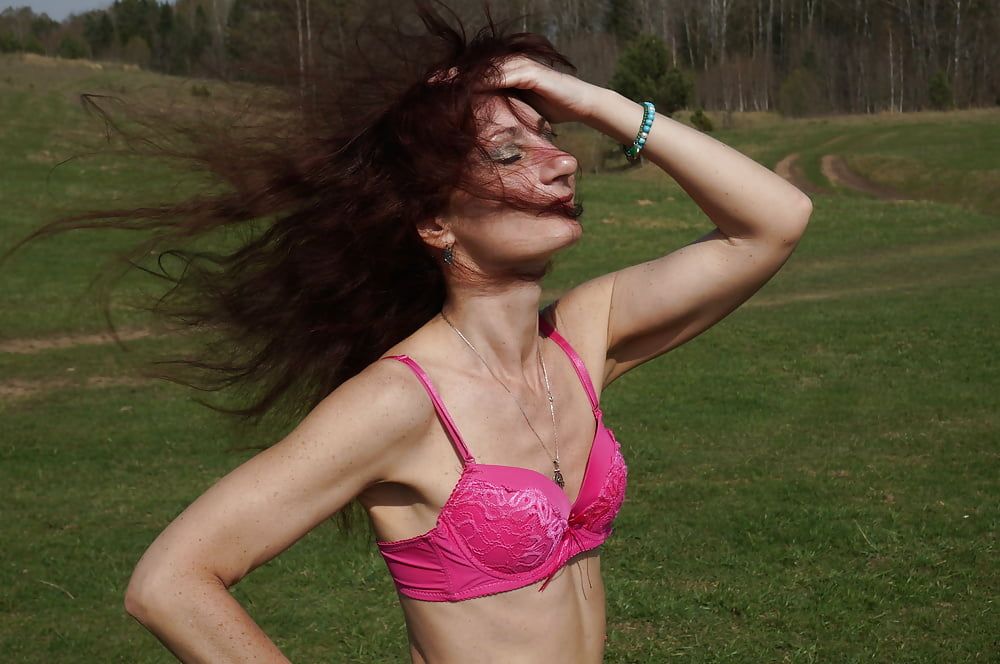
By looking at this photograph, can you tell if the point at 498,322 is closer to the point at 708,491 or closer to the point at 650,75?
the point at 708,491

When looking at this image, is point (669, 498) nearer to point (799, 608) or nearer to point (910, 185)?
point (799, 608)

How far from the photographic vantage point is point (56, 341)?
1562 centimetres

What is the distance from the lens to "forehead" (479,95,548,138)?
265 centimetres

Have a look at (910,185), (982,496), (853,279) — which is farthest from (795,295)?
(910,185)

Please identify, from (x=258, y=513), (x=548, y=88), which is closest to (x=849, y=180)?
(x=548, y=88)

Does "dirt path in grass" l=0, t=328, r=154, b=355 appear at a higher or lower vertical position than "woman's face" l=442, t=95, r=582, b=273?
lower

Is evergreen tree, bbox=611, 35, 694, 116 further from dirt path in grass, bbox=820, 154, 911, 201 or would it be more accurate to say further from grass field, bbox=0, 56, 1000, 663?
grass field, bbox=0, 56, 1000, 663

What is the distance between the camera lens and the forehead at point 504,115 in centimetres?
265

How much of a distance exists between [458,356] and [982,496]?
567cm

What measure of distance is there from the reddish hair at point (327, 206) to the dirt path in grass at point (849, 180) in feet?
119

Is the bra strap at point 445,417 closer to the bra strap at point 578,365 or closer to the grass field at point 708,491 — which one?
the bra strap at point 578,365

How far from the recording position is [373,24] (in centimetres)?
292

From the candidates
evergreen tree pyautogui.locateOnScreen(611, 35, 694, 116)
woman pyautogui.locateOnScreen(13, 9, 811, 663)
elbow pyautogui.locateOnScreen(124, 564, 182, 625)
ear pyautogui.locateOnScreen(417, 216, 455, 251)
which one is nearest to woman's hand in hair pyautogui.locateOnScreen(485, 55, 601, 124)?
woman pyautogui.locateOnScreen(13, 9, 811, 663)

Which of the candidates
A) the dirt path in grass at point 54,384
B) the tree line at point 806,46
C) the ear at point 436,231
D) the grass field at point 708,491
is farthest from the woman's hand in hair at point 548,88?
the tree line at point 806,46
